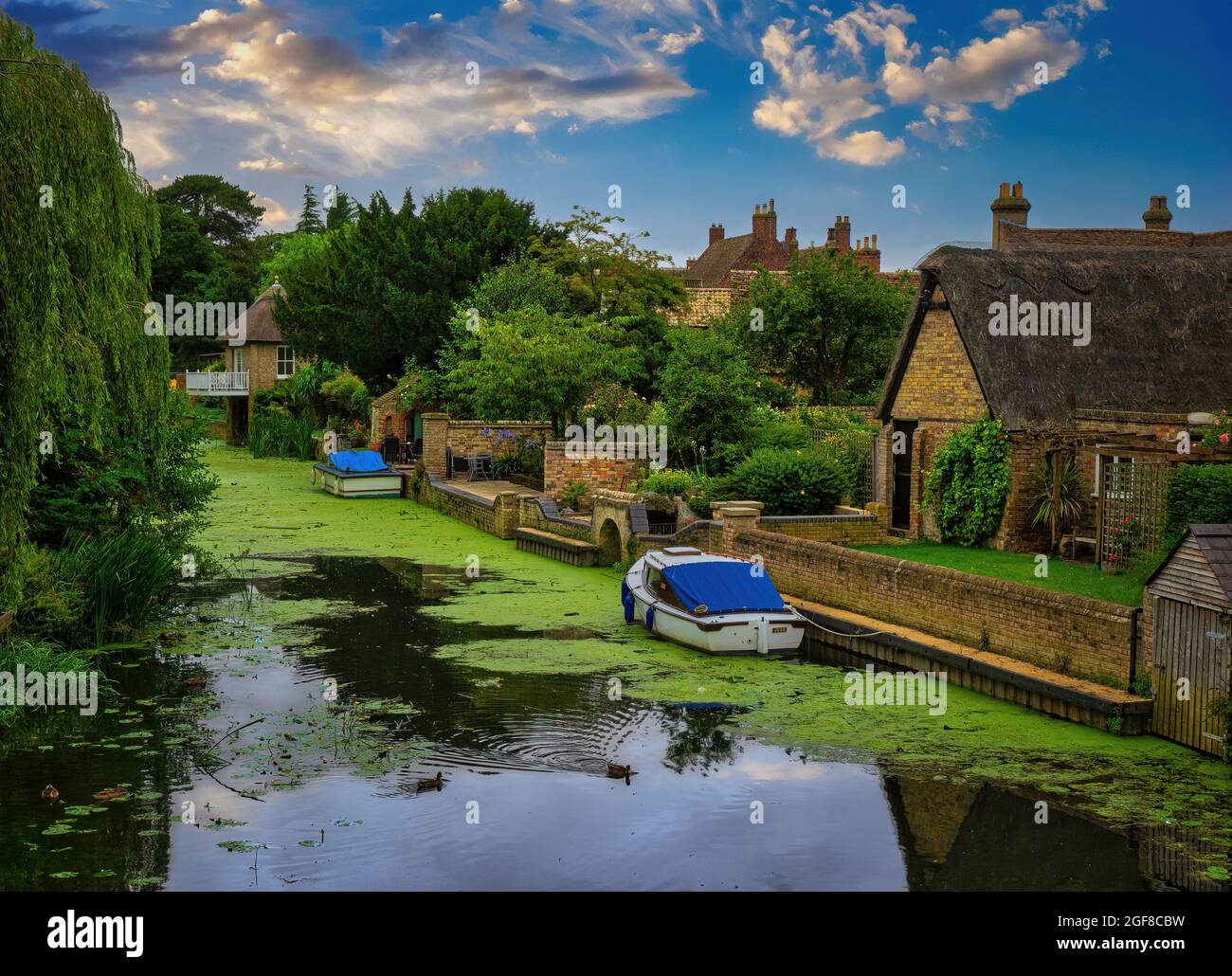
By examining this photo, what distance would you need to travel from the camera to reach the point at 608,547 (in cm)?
2775

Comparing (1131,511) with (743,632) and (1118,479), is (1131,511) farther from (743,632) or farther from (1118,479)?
(743,632)

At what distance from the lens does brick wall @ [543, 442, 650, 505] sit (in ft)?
105

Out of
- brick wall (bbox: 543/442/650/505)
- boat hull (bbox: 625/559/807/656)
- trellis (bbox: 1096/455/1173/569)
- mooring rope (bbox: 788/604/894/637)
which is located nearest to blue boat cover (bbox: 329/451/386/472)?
brick wall (bbox: 543/442/650/505)

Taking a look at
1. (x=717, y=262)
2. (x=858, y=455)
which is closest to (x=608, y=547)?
(x=858, y=455)

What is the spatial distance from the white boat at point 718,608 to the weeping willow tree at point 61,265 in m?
7.65

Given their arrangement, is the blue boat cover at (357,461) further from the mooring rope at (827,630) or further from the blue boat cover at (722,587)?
the mooring rope at (827,630)

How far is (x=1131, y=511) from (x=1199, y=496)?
282 cm

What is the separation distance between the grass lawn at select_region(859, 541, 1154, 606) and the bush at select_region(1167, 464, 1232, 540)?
81 centimetres

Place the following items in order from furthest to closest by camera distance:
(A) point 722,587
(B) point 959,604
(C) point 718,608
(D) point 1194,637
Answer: (A) point 722,587
(C) point 718,608
(B) point 959,604
(D) point 1194,637

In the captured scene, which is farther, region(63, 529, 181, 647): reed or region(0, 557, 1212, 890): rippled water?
region(63, 529, 181, 647): reed

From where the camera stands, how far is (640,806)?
12547mm

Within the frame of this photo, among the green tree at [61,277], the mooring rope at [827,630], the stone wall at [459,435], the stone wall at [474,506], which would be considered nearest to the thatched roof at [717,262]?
the stone wall at [459,435]

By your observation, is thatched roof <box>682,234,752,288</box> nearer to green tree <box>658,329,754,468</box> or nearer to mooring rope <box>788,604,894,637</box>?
green tree <box>658,329,754,468</box>
